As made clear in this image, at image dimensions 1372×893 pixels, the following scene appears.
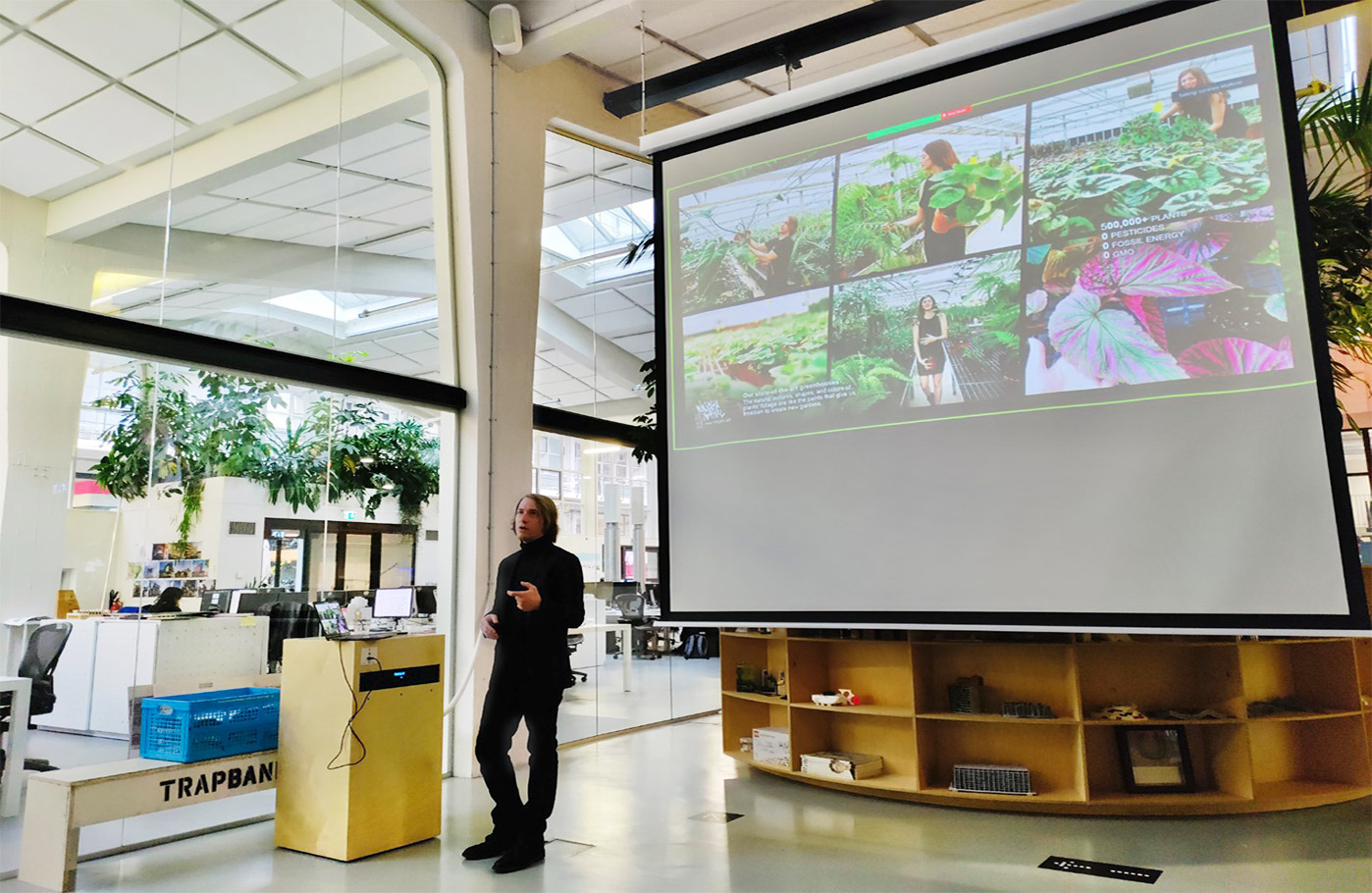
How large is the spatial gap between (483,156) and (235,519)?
268 cm

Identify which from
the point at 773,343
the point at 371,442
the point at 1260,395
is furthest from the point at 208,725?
the point at 1260,395

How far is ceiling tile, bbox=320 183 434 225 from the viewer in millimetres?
5189

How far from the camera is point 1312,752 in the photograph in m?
4.10

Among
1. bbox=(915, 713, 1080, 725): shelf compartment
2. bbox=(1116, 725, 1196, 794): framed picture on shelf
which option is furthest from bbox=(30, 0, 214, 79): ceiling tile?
bbox=(1116, 725, 1196, 794): framed picture on shelf

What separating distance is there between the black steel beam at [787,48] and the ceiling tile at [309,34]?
173 centimetres

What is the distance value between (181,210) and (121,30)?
2.91 ft

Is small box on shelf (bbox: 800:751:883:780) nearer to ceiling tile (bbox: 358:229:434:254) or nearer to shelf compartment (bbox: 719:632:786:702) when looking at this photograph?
shelf compartment (bbox: 719:632:786:702)

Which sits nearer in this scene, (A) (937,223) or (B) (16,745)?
(B) (16,745)

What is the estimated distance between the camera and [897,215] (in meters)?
3.76

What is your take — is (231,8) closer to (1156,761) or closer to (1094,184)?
(1094,184)

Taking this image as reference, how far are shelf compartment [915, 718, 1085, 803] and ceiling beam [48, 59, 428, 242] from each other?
14.8 ft

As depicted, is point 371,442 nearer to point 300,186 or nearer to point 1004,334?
point 300,186

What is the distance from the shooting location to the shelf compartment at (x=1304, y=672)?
4.04m

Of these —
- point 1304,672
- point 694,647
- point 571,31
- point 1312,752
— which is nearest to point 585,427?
point 571,31
